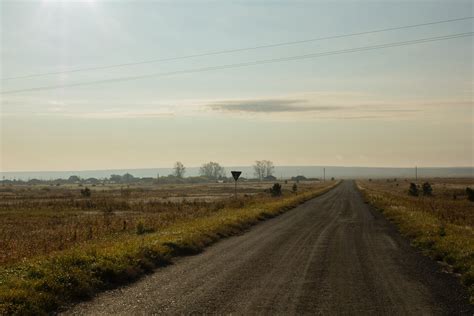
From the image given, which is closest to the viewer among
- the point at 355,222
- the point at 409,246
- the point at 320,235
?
the point at 409,246

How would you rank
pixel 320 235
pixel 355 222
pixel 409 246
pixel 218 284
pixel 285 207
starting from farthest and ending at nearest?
pixel 285 207
pixel 355 222
pixel 320 235
pixel 409 246
pixel 218 284

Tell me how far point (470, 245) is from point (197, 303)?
11.2 metres

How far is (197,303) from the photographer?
9625 millimetres

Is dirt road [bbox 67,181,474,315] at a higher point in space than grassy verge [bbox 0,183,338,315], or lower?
lower

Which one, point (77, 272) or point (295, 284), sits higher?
point (77, 272)

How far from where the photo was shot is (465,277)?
12.1m

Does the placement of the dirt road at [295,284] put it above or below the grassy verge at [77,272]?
below

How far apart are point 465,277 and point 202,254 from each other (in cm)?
830

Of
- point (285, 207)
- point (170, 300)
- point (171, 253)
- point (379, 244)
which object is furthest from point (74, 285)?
point (285, 207)

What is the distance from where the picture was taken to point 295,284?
37.4 ft

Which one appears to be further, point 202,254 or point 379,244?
point 379,244

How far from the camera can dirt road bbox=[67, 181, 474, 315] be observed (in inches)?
369

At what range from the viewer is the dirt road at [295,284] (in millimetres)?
9375

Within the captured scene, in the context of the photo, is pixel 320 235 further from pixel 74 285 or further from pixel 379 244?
pixel 74 285
